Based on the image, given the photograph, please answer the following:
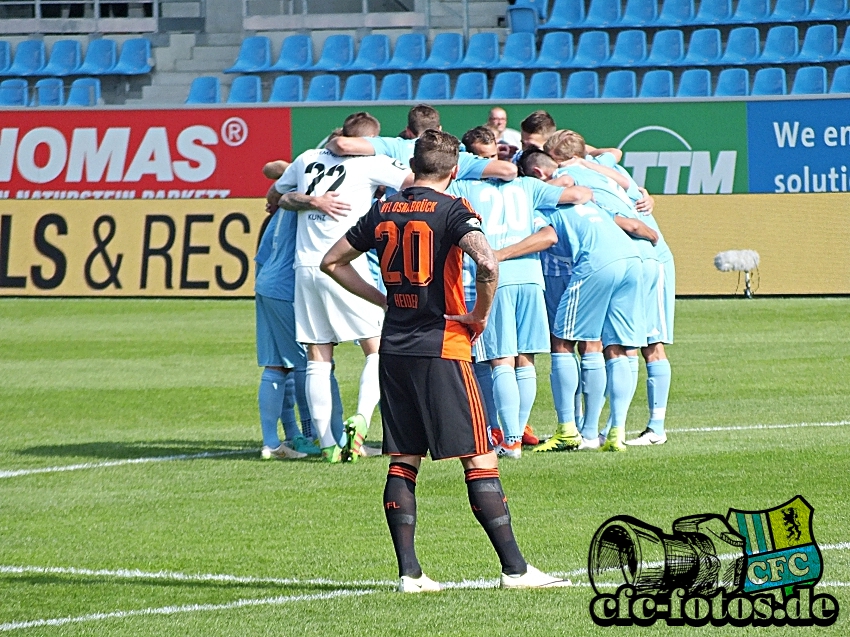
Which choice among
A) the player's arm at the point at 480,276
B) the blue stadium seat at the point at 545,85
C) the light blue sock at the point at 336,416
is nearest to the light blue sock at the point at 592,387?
the light blue sock at the point at 336,416

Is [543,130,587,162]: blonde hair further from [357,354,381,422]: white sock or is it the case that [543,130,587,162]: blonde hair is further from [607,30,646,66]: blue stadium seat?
[607,30,646,66]: blue stadium seat

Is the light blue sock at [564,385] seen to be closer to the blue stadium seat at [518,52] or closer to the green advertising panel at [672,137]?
the green advertising panel at [672,137]

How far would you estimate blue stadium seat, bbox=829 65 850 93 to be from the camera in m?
23.2

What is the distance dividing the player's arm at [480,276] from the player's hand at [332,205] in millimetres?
3235

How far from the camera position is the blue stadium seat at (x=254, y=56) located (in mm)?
26234

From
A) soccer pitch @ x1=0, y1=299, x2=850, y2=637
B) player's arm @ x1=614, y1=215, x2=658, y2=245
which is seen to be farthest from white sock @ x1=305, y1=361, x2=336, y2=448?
player's arm @ x1=614, y1=215, x2=658, y2=245

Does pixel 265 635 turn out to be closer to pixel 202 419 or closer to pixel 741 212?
pixel 202 419

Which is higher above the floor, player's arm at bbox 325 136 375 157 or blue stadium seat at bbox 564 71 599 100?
blue stadium seat at bbox 564 71 599 100

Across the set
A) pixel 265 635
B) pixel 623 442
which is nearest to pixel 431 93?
pixel 623 442

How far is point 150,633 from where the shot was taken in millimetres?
5246

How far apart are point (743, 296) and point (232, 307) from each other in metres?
7.00

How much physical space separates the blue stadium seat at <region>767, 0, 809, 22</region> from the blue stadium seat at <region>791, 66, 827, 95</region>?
1556 mm

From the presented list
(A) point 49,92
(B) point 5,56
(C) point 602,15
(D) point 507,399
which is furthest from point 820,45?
(D) point 507,399

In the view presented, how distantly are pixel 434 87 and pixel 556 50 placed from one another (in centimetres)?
225
